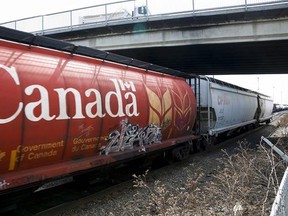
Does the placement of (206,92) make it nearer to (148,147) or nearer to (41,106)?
(148,147)

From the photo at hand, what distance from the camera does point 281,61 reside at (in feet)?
89.5

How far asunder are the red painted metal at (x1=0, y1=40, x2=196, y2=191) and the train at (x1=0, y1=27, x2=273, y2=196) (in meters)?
0.01

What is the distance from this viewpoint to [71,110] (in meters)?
6.33

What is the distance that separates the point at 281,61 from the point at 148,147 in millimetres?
21107

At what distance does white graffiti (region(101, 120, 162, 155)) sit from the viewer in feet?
25.6

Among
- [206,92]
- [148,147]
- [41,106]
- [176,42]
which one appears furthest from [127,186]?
[176,42]

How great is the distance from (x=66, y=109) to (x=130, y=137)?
8.81 feet

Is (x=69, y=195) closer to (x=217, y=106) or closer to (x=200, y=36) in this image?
(x=217, y=106)

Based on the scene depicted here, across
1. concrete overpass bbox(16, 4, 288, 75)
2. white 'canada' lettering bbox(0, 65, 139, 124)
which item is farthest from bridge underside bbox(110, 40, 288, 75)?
white 'canada' lettering bbox(0, 65, 139, 124)

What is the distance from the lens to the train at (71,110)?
5.33m

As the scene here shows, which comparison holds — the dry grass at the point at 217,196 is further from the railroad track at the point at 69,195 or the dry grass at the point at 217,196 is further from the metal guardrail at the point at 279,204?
the railroad track at the point at 69,195

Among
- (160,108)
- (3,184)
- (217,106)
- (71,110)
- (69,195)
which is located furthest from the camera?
(217,106)

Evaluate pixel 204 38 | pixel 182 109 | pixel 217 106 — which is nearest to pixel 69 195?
pixel 182 109

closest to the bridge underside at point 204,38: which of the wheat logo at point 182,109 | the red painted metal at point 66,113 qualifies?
the wheat logo at point 182,109
